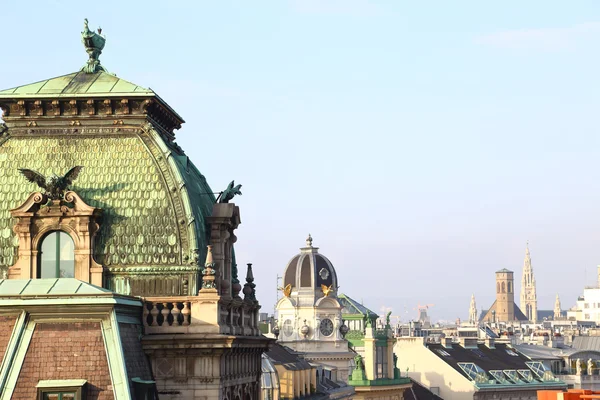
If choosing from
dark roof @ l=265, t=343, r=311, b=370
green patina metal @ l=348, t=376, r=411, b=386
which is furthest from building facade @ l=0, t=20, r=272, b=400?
green patina metal @ l=348, t=376, r=411, b=386

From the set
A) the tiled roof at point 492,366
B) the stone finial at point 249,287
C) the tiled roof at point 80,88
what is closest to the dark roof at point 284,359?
the tiled roof at point 492,366

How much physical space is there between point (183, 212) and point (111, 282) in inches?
120

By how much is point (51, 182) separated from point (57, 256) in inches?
89.6

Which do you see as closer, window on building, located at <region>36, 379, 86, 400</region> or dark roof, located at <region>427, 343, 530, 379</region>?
window on building, located at <region>36, 379, 86, 400</region>

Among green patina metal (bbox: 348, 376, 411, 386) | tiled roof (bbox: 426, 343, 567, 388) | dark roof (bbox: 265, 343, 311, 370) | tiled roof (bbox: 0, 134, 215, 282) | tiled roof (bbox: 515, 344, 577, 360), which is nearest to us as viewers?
tiled roof (bbox: 0, 134, 215, 282)

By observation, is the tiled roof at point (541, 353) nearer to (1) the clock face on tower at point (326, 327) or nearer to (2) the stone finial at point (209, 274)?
(1) the clock face on tower at point (326, 327)

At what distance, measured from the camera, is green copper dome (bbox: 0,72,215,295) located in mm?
41750

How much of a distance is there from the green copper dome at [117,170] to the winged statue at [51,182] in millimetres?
873

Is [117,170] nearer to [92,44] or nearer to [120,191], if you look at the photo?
[120,191]

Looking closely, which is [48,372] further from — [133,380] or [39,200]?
[39,200]

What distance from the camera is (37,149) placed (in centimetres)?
4381

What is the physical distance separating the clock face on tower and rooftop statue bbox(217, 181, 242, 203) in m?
135

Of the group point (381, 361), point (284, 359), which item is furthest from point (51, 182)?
point (381, 361)

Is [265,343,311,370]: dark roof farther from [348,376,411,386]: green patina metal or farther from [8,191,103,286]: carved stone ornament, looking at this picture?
[8,191,103,286]: carved stone ornament
